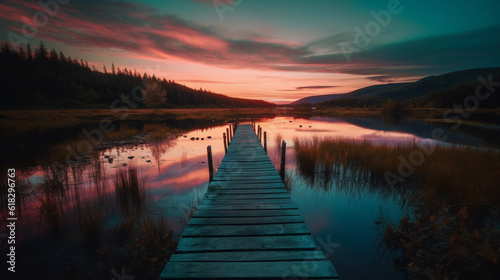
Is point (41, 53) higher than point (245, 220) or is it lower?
higher

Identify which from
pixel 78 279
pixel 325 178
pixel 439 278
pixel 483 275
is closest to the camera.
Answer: pixel 483 275

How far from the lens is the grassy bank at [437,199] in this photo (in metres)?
2.50

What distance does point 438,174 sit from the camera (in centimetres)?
700

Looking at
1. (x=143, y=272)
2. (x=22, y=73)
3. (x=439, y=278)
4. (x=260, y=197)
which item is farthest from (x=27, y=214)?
(x=22, y=73)

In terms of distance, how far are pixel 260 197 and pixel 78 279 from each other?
388 centimetres

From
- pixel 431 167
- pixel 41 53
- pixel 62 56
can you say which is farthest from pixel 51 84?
pixel 431 167

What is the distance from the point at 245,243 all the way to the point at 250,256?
334 millimetres

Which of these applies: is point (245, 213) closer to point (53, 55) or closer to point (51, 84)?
point (51, 84)

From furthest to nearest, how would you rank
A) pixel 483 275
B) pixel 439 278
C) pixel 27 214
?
pixel 27 214 < pixel 439 278 < pixel 483 275

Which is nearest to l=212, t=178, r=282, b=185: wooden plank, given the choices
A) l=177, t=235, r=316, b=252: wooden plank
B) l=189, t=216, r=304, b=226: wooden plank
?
l=189, t=216, r=304, b=226: wooden plank

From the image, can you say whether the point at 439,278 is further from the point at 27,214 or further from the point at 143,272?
the point at 27,214

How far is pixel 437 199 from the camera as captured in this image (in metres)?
5.53

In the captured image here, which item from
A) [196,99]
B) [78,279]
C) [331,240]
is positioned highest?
[196,99]

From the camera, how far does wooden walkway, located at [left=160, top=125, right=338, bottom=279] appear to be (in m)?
2.73
